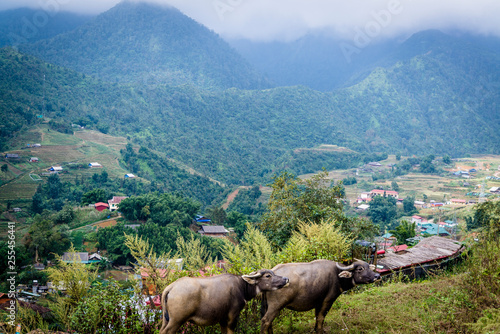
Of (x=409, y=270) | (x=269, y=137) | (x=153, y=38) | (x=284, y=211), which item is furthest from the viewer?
(x=153, y=38)

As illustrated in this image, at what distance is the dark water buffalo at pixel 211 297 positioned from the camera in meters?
3.65

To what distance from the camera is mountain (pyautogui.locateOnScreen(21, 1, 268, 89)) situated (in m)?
144

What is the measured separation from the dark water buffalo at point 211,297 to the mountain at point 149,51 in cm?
13923

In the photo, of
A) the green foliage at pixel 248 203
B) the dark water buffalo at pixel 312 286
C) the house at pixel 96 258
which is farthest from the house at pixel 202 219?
the dark water buffalo at pixel 312 286

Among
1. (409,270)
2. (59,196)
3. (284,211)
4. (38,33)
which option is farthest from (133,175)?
(38,33)

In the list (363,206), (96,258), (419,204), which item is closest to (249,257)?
(96,258)

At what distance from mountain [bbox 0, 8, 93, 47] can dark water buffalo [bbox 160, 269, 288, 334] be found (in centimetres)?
14395

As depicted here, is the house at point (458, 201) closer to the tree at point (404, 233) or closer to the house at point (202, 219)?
the tree at point (404, 233)

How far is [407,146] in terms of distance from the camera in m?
114

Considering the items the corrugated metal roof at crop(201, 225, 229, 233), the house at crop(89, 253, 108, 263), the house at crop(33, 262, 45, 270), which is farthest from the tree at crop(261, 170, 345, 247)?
the corrugated metal roof at crop(201, 225, 229, 233)

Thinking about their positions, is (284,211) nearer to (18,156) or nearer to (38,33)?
(18,156)

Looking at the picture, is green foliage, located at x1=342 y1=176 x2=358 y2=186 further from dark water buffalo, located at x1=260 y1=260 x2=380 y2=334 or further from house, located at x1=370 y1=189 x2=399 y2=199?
dark water buffalo, located at x1=260 y1=260 x2=380 y2=334

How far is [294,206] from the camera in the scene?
42.6 ft

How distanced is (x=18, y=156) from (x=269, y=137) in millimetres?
65712
